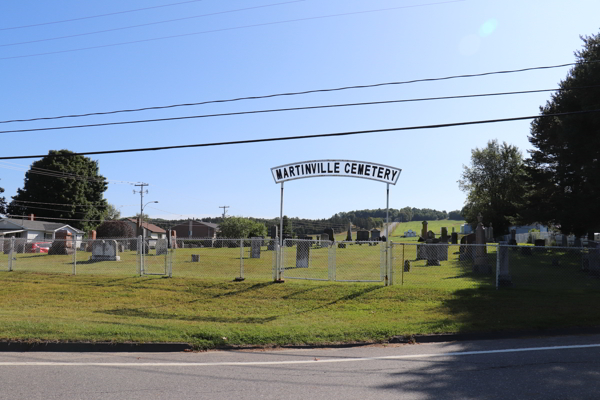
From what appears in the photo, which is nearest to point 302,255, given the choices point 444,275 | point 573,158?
point 444,275

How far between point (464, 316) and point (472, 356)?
361cm

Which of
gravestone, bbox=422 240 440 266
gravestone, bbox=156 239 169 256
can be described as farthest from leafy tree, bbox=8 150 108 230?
gravestone, bbox=422 240 440 266

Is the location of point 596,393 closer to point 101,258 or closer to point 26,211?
point 101,258

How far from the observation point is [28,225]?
5656 cm

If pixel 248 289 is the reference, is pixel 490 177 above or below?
above

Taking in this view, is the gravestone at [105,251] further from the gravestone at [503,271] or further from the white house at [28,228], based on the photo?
the white house at [28,228]

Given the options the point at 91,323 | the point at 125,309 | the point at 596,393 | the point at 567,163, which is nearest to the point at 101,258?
the point at 125,309

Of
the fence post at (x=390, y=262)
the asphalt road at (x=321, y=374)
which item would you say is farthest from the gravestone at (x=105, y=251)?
the asphalt road at (x=321, y=374)

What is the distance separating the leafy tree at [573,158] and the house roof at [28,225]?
164 ft

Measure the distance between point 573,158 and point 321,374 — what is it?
27.4 meters

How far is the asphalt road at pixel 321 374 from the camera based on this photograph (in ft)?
18.6

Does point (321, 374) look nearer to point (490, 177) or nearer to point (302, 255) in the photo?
point (302, 255)

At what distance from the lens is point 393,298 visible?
13.4 metres

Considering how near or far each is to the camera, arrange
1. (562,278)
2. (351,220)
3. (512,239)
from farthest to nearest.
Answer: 1. (351,220)
2. (512,239)
3. (562,278)
